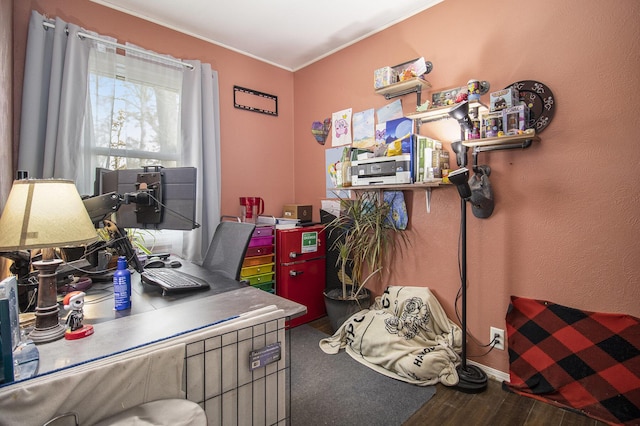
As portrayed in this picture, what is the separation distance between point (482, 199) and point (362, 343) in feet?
4.17

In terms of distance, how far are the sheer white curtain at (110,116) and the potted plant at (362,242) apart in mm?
1195

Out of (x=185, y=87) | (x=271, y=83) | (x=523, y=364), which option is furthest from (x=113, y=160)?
(x=523, y=364)

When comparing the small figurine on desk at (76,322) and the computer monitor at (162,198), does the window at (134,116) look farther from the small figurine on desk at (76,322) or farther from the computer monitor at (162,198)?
the small figurine on desk at (76,322)

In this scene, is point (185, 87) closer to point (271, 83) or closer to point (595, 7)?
point (271, 83)

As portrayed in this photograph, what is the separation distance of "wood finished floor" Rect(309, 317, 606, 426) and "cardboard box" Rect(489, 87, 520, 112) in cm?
167

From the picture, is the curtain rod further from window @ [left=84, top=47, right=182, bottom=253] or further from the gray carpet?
the gray carpet

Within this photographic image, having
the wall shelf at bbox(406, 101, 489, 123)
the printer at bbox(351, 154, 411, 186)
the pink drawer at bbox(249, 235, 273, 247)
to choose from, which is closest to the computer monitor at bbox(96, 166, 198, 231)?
the pink drawer at bbox(249, 235, 273, 247)

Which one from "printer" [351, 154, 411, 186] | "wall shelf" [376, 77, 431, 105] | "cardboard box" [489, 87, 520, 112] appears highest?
"wall shelf" [376, 77, 431, 105]

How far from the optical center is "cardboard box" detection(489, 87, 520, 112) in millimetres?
1849

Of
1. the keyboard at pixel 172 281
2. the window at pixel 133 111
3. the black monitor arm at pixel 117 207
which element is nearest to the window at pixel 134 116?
the window at pixel 133 111

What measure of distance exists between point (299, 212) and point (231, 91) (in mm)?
1347

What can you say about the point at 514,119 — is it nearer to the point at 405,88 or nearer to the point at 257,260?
the point at 405,88

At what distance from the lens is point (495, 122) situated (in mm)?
1866

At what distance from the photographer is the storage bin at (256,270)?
2.68m
